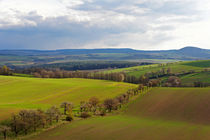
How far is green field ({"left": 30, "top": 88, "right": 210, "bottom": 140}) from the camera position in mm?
42812

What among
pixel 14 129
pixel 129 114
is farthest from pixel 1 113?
pixel 129 114

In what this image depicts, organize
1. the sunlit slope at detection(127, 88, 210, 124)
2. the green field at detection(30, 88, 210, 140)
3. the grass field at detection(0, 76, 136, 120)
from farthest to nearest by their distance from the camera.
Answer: the grass field at detection(0, 76, 136, 120) < the sunlit slope at detection(127, 88, 210, 124) < the green field at detection(30, 88, 210, 140)

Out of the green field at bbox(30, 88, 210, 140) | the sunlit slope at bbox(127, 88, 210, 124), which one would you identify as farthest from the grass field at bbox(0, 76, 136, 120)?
the green field at bbox(30, 88, 210, 140)

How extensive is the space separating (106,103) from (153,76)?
13027cm

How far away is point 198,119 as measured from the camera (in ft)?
184

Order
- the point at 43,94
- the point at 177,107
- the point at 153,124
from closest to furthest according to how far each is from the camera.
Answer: the point at 153,124 < the point at 177,107 < the point at 43,94

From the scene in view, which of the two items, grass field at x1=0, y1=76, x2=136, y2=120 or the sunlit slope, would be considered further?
grass field at x1=0, y1=76, x2=136, y2=120

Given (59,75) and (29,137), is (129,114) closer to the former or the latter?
(29,137)

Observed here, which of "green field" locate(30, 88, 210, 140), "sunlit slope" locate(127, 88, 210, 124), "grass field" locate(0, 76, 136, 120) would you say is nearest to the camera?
"green field" locate(30, 88, 210, 140)

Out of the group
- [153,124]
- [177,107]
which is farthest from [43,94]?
[153,124]

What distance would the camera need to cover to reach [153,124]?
52188 mm

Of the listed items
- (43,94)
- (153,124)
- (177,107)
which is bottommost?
(153,124)

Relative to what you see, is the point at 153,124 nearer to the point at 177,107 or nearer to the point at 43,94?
the point at 177,107

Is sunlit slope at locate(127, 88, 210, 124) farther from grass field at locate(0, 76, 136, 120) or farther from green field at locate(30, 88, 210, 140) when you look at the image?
grass field at locate(0, 76, 136, 120)
